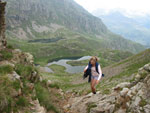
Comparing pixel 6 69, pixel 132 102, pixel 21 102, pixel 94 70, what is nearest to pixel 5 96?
pixel 21 102

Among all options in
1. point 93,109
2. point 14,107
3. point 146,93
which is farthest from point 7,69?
point 146,93

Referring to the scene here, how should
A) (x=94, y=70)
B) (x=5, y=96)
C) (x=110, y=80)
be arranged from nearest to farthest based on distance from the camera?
(x=5, y=96), (x=94, y=70), (x=110, y=80)

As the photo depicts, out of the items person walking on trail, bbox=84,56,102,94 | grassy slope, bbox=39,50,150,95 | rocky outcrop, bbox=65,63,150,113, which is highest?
person walking on trail, bbox=84,56,102,94

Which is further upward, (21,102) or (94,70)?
(94,70)

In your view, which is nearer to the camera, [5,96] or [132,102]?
[5,96]

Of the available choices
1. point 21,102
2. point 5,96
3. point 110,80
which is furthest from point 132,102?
point 110,80

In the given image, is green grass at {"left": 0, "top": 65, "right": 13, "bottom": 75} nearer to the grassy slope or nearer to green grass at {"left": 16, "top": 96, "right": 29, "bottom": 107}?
green grass at {"left": 16, "top": 96, "right": 29, "bottom": 107}

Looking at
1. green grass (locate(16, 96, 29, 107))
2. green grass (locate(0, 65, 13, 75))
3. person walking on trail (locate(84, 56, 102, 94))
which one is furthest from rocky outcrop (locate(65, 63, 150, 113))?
green grass (locate(0, 65, 13, 75))

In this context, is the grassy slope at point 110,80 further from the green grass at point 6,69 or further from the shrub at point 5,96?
the shrub at point 5,96

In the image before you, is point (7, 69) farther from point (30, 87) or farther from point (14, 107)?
point (14, 107)

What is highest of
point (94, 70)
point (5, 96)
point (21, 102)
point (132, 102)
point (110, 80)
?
point (94, 70)

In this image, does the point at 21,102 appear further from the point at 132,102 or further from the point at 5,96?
the point at 132,102

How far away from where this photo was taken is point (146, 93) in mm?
11336

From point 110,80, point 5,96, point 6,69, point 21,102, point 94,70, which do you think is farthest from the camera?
point 110,80
